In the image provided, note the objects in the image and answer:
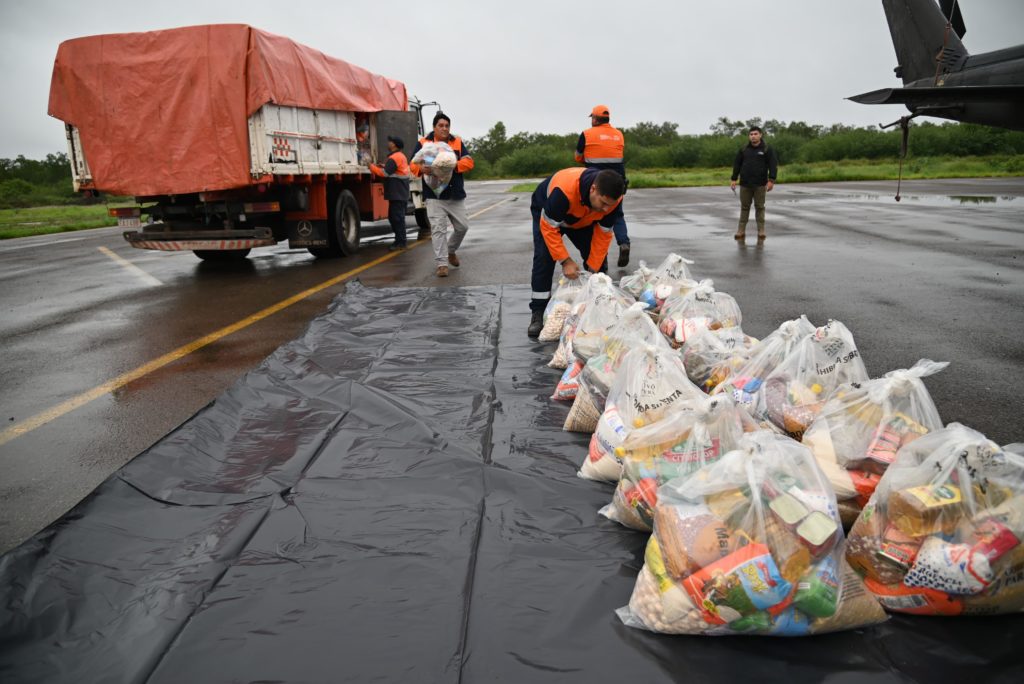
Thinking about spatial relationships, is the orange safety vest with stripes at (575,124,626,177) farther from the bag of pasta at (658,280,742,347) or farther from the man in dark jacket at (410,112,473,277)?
the bag of pasta at (658,280,742,347)

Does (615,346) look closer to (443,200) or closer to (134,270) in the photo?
(443,200)

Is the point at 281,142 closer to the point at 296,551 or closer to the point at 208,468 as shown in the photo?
the point at 208,468

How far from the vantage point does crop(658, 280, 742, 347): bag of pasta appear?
405cm

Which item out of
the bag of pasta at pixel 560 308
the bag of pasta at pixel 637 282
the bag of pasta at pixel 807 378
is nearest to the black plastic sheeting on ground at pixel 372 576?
the bag of pasta at pixel 807 378

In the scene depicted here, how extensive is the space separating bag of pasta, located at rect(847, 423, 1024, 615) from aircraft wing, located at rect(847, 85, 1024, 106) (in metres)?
5.20

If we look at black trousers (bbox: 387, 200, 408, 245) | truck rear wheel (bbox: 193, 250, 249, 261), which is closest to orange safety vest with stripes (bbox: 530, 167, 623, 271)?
black trousers (bbox: 387, 200, 408, 245)

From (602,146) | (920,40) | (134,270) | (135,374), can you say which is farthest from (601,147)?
(920,40)

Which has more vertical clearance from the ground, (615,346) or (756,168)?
(756,168)

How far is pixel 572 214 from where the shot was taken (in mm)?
4934

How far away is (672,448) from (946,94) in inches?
251

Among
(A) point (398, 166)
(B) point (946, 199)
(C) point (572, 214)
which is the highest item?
(A) point (398, 166)

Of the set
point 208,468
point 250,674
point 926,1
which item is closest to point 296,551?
point 250,674

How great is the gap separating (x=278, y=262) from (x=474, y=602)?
9084 mm

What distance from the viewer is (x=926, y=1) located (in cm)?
1140
